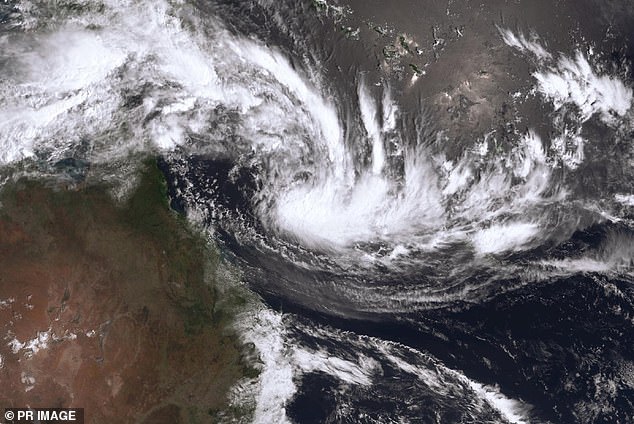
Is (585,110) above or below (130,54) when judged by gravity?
below

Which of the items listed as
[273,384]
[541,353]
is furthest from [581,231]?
[273,384]

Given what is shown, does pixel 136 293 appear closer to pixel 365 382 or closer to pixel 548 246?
pixel 365 382

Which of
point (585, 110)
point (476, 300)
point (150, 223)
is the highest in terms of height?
point (585, 110)

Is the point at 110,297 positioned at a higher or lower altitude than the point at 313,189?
lower
